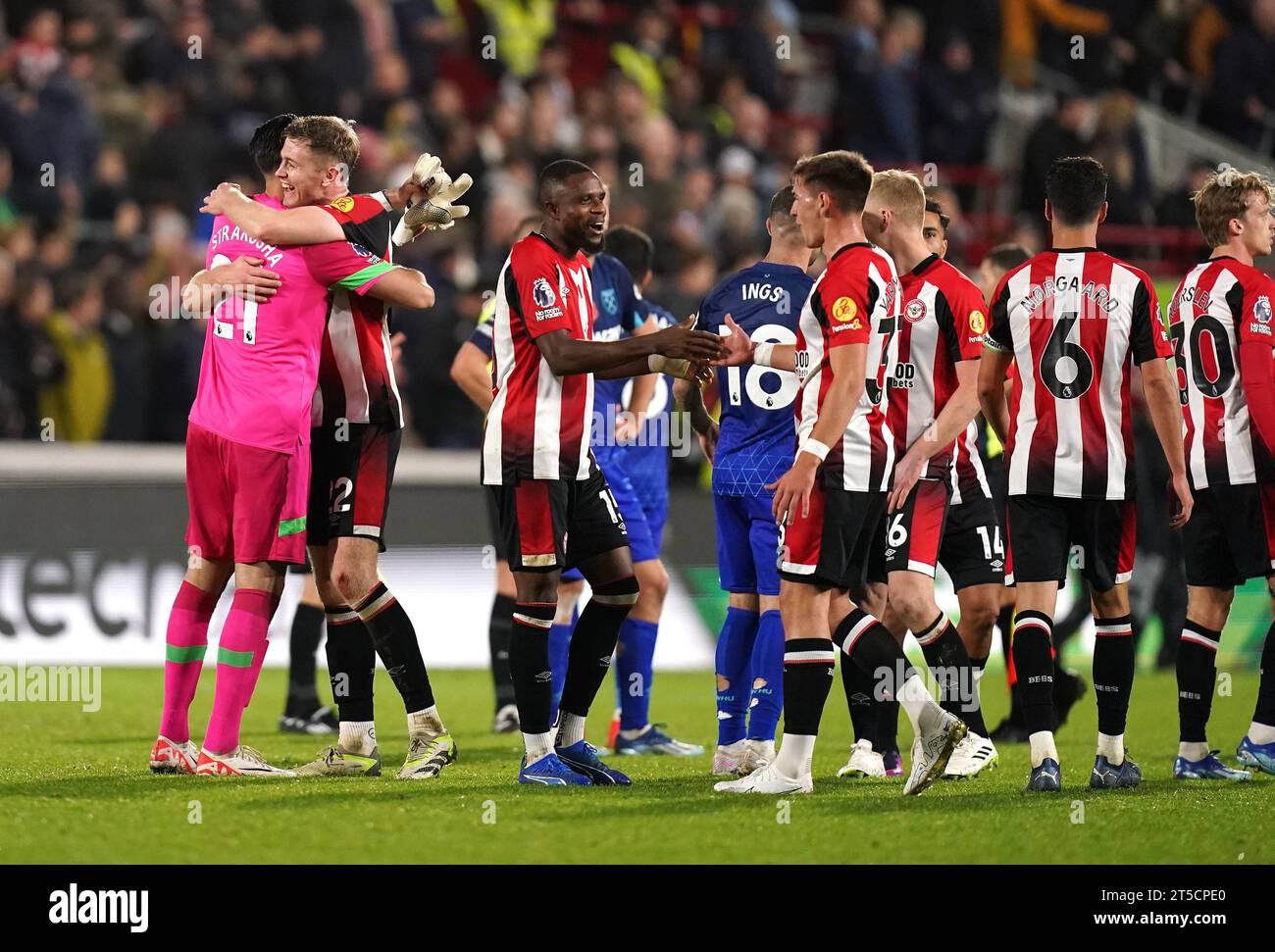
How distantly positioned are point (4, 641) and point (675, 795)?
6.40 metres

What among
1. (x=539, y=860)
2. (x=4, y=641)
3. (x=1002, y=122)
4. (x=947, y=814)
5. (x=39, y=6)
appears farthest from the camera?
(x=1002, y=122)

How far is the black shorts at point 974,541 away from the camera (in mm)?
8172

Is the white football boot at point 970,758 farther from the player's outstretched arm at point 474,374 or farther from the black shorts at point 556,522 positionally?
the player's outstretched arm at point 474,374

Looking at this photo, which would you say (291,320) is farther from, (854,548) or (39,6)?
(39,6)

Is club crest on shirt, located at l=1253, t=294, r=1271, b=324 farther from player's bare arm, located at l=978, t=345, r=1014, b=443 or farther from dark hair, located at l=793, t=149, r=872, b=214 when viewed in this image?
dark hair, located at l=793, t=149, r=872, b=214

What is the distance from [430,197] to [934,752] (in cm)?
300

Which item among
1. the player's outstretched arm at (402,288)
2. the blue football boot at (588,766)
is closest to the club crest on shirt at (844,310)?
the player's outstretched arm at (402,288)

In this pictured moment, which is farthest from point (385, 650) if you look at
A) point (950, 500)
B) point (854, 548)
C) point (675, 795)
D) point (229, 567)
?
point (950, 500)

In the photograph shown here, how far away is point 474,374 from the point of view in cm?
899

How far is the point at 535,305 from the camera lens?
6836mm

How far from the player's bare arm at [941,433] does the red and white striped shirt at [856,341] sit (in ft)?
1.15

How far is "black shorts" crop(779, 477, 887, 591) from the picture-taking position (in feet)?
21.3

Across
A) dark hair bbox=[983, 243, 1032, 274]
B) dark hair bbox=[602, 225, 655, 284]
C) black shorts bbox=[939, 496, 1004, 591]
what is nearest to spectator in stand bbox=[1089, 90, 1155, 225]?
dark hair bbox=[983, 243, 1032, 274]
